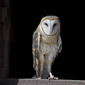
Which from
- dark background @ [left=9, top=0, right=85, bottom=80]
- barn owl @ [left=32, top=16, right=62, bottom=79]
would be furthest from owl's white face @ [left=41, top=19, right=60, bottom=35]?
dark background @ [left=9, top=0, right=85, bottom=80]

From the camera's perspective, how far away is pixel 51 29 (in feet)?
20.5

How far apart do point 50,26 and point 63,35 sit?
530 centimetres

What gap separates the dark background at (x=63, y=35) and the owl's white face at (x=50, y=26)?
187 inches

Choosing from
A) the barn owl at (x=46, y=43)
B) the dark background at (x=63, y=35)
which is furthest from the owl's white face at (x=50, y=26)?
the dark background at (x=63, y=35)

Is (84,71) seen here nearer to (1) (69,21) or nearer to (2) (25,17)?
→ (1) (69,21)

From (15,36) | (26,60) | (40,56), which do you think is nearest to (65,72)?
(26,60)

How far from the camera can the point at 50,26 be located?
20.5 feet

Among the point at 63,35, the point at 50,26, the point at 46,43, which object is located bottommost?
the point at 63,35

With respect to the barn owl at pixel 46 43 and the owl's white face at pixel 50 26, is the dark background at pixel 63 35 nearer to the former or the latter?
the barn owl at pixel 46 43

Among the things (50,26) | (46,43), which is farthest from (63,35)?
(50,26)

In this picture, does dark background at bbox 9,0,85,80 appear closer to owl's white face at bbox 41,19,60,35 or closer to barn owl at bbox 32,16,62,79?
barn owl at bbox 32,16,62,79

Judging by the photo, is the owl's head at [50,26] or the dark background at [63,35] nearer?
the owl's head at [50,26]

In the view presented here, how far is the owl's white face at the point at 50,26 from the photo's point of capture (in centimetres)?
626

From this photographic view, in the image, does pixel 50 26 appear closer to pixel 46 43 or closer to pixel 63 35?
pixel 46 43
